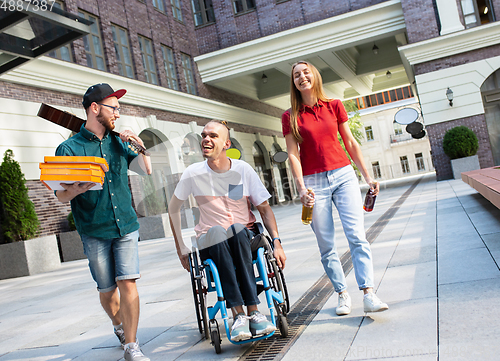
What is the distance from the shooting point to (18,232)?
9523 mm

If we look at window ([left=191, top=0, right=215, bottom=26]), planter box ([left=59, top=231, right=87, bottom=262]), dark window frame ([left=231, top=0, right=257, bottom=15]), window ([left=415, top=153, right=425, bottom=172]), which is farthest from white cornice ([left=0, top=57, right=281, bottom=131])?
window ([left=415, top=153, right=425, bottom=172])

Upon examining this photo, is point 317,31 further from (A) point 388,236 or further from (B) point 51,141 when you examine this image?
(A) point 388,236

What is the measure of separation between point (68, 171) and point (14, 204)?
785 cm

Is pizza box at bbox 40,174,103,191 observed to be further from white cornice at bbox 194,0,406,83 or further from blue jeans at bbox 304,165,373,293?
white cornice at bbox 194,0,406,83

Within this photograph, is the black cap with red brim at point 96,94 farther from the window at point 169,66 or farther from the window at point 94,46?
the window at point 169,66

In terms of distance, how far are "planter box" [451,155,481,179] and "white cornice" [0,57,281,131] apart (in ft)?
33.3

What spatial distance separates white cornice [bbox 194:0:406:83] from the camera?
1717 centimetres

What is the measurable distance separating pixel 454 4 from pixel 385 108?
34.3 metres

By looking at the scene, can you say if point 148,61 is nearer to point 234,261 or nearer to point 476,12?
point 476,12

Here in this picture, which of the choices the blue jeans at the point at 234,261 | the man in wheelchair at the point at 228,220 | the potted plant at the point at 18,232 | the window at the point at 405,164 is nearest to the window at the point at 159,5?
the potted plant at the point at 18,232

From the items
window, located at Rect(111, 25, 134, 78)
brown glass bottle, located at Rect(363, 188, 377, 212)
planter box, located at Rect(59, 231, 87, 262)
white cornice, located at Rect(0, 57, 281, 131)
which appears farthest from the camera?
window, located at Rect(111, 25, 134, 78)

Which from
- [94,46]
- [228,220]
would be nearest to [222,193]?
[228,220]

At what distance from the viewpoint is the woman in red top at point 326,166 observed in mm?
3334

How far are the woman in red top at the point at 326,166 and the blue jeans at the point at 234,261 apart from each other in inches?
26.2
